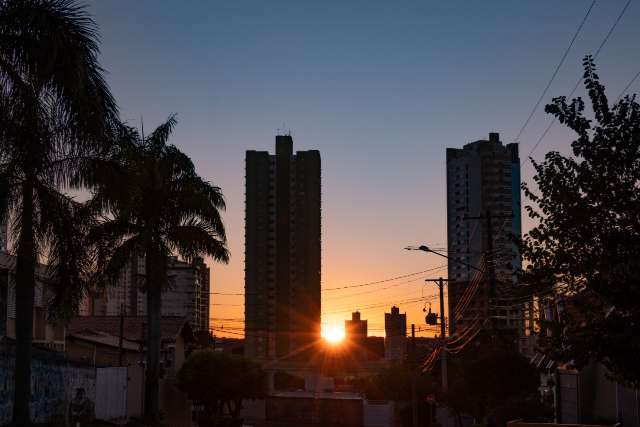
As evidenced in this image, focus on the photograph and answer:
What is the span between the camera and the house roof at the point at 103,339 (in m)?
55.1

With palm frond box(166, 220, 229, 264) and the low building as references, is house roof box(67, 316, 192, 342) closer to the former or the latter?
the low building

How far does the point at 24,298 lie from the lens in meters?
20.8

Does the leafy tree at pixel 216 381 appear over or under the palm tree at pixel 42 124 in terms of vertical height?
under

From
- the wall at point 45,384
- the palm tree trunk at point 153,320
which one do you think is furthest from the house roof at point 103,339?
the wall at point 45,384

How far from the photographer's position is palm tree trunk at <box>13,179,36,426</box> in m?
20.0

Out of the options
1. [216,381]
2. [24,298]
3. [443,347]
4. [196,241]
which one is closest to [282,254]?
[216,381]

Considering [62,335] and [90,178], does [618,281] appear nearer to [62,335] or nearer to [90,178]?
[90,178]

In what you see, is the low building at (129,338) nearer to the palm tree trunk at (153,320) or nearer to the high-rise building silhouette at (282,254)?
the palm tree trunk at (153,320)

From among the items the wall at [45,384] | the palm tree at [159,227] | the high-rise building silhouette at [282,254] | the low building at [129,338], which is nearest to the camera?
the wall at [45,384]

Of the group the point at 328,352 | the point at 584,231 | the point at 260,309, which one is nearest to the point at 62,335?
the point at 584,231

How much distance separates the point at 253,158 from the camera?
17300 cm

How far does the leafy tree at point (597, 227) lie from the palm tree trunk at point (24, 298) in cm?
1074

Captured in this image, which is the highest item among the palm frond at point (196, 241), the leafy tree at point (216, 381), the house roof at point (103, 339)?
the palm frond at point (196, 241)

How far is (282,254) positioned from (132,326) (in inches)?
4043
